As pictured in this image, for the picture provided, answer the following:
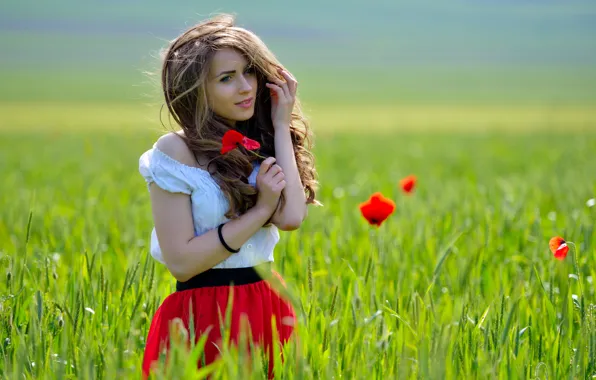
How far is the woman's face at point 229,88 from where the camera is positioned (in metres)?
2.61

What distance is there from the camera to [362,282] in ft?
11.0

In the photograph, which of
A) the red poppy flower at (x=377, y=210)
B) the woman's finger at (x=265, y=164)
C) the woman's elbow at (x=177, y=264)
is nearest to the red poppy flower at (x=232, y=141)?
the woman's finger at (x=265, y=164)

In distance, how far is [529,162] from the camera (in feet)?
39.8

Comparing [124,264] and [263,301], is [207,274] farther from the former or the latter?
[124,264]

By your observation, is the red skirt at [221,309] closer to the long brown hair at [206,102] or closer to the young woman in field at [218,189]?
the young woman in field at [218,189]

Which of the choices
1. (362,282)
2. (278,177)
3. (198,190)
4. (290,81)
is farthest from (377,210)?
(198,190)

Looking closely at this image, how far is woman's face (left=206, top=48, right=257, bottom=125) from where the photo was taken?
261cm

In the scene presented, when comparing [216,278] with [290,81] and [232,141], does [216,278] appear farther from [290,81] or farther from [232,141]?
[290,81]

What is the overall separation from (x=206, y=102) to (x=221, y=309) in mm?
603

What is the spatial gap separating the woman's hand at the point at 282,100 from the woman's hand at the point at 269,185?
0.66ft

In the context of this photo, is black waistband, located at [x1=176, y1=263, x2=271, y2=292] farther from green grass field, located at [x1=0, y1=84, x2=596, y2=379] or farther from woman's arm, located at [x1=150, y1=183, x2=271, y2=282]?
green grass field, located at [x1=0, y1=84, x2=596, y2=379]

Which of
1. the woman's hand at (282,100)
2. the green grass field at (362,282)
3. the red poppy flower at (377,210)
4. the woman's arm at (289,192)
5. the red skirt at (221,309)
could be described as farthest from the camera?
the red poppy flower at (377,210)

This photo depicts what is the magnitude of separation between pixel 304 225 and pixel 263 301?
2.89 meters

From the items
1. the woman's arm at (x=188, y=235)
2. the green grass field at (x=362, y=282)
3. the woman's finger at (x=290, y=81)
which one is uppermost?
the woman's finger at (x=290, y=81)
